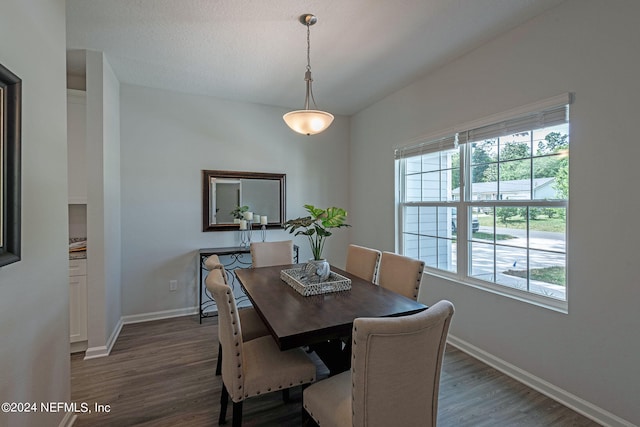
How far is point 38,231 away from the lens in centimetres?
148

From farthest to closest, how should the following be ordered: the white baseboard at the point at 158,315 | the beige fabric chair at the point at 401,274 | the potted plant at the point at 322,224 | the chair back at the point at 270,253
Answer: the white baseboard at the point at 158,315 → the chair back at the point at 270,253 → the beige fabric chair at the point at 401,274 → the potted plant at the point at 322,224

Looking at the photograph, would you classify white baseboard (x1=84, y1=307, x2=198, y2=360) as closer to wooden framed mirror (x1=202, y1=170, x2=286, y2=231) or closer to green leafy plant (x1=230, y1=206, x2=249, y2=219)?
wooden framed mirror (x1=202, y1=170, x2=286, y2=231)

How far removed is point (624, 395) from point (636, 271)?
29.4 inches

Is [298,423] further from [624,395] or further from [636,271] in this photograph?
[636,271]

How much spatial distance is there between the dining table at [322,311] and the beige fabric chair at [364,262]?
35 cm

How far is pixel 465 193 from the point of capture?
2.86 meters

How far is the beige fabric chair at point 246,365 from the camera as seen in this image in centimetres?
150

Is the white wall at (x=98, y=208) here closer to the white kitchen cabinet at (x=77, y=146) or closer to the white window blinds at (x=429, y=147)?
the white kitchen cabinet at (x=77, y=146)

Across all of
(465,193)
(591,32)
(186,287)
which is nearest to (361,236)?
(465,193)

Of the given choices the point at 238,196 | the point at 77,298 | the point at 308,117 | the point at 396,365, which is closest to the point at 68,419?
the point at 77,298

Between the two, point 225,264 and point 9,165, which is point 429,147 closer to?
point 225,264

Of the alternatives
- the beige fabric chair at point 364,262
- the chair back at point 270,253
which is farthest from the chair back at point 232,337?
the chair back at point 270,253

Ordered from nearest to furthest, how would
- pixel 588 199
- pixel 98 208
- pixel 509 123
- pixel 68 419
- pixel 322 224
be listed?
pixel 68 419
pixel 588 199
pixel 322 224
pixel 509 123
pixel 98 208

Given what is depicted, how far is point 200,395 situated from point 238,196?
7.82 ft
